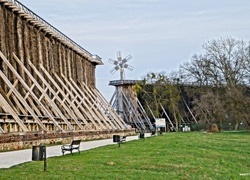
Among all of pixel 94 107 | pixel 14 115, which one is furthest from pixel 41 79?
pixel 94 107

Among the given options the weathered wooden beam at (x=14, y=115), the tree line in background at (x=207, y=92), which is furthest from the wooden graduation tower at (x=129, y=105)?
the weathered wooden beam at (x=14, y=115)

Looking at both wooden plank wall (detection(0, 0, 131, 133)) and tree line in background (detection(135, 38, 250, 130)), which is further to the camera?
tree line in background (detection(135, 38, 250, 130))

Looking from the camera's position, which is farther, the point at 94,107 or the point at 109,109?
the point at 109,109

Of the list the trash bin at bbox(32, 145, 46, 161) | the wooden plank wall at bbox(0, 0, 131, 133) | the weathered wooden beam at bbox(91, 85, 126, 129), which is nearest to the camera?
the trash bin at bbox(32, 145, 46, 161)

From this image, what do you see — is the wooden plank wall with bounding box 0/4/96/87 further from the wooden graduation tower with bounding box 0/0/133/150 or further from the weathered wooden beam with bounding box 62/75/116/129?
the weathered wooden beam with bounding box 62/75/116/129

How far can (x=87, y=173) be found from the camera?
44.7ft

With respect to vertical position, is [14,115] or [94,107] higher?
[94,107]

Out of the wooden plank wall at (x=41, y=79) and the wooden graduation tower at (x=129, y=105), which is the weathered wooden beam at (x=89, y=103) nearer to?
the wooden plank wall at (x=41, y=79)

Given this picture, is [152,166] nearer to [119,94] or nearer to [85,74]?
[85,74]

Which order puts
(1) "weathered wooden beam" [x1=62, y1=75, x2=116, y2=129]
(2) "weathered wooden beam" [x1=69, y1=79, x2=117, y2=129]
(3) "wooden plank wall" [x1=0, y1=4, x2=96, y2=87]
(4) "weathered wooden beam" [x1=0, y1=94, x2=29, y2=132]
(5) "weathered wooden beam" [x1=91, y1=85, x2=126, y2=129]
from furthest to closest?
(5) "weathered wooden beam" [x1=91, y1=85, x2=126, y2=129] → (2) "weathered wooden beam" [x1=69, y1=79, x2=117, y2=129] → (1) "weathered wooden beam" [x1=62, y1=75, x2=116, y2=129] → (3) "wooden plank wall" [x1=0, y1=4, x2=96, y2=87] → (4) "weathered wooden beam" [x1=0, y1=94, x2=29, y2=132]

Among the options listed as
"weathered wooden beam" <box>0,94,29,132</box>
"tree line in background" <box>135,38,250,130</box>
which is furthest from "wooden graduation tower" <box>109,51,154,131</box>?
"weathered wooden beam" <box>0,94,29,132</box>

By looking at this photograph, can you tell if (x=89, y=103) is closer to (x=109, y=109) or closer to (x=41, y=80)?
(x=109, y=109)

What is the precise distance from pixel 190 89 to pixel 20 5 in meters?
40.7

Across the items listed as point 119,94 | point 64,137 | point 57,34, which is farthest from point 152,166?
point 119,94
